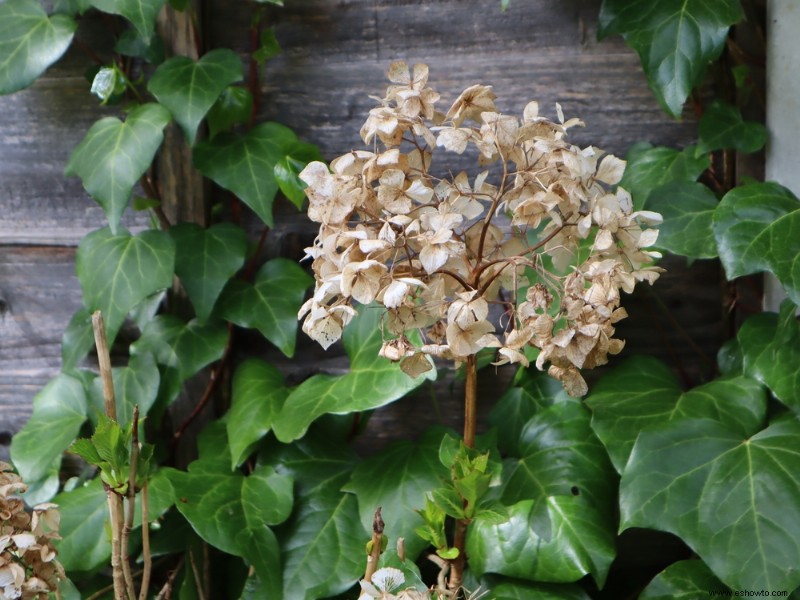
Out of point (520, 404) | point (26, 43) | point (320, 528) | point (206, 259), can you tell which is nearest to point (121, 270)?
point (206, 259)

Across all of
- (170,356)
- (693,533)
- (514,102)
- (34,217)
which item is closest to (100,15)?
(34,217)

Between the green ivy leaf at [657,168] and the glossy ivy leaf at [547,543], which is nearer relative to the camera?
the glossy ivy leaf at [547,543]

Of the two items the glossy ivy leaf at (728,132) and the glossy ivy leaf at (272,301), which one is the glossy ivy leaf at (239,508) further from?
the glossy ivy leaf at (728,132)

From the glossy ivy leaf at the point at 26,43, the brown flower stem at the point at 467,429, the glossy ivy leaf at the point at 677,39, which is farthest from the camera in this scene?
the glossy ivy leaf at the point at 26,43

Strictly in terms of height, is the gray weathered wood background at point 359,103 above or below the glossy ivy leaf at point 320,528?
above

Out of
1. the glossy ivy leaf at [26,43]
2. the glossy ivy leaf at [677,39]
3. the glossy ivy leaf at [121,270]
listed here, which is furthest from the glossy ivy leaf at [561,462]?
the glossy ivy leaf at [26,43]

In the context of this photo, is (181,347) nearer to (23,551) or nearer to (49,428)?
(49,428)

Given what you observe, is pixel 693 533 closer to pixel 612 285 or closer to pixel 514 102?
pixel 612 285

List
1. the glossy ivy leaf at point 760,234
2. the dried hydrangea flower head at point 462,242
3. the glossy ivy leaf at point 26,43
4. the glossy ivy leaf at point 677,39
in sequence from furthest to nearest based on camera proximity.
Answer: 1. the glossy ivy leaf at point 26,43
2. the glossy ivy leaf at point 677,39
3. the glossy ivy leaf at point 760,234
4. the dried hydrangea flower head at point 462,242

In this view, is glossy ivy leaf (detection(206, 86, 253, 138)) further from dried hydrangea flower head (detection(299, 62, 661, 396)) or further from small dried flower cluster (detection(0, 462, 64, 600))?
small dried flower cluster (detection(0, 462, 64, 600))
